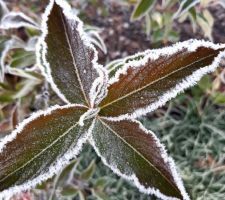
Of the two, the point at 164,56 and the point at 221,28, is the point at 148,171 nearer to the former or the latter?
the point at 164,56

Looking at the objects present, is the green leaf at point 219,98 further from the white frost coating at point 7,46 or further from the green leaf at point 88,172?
the white frost coating at point 7,46

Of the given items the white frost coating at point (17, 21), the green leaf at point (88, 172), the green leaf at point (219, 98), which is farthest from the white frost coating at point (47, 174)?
the green leaf at point (219, 98)

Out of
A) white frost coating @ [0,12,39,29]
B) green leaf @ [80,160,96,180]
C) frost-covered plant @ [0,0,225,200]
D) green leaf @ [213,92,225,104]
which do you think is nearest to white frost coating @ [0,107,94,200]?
frost-covered plant @ [0,0,225,200]

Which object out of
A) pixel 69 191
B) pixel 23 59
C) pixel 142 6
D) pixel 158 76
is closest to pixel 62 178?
pixel 69 191

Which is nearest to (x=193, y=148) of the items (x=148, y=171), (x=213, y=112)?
(x=213, y=112)

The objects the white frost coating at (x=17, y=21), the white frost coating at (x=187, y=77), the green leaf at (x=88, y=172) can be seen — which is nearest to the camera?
the white frost coating at (x=187, y=77)

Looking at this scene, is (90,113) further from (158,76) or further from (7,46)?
(7,46)

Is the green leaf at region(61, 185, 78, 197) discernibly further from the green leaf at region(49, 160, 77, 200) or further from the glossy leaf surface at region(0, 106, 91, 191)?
the glossy leaf surface at region(0, 106, 91, 191)
